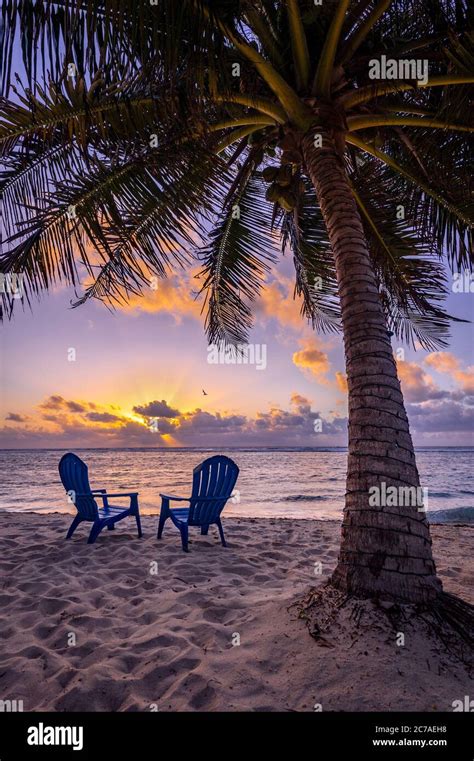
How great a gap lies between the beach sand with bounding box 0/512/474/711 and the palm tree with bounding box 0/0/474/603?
0.45 m

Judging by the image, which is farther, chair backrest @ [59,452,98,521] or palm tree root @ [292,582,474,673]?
chair backrest @ [59,452,98,521]

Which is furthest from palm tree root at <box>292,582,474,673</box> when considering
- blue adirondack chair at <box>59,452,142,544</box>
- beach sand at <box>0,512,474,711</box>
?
blue adirondack chair at <box>59,452,142,544</box>

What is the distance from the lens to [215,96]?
9.59 feet

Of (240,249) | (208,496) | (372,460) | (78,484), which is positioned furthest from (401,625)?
(240,249)

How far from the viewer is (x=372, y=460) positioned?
245cm

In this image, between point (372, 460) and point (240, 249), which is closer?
point (372, 460)

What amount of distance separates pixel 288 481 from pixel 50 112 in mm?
18125

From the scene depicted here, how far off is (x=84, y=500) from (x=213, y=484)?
61.8 inches

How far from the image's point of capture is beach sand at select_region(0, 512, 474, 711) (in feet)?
6.24
